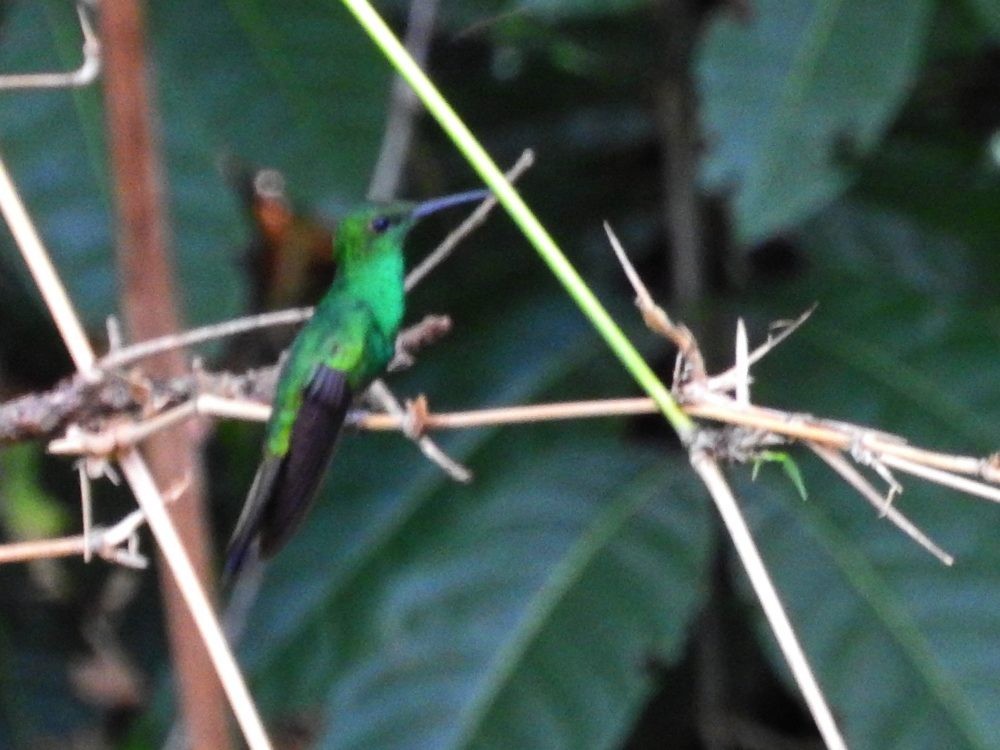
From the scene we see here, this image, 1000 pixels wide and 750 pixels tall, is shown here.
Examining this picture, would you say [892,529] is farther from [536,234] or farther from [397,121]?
[536,234]

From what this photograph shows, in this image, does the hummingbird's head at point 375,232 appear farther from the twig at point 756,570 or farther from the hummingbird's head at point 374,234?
the twig at point 756,570

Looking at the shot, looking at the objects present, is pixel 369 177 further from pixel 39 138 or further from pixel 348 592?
pixel 348 592

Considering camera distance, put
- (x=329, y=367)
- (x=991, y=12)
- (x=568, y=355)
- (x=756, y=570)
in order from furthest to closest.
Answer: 1. (x=568, y=355)
2. (x=991, y=12)
3. (x=329, y=367)
4. (x=756, y=570)

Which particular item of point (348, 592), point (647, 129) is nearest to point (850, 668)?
point (348, 592)

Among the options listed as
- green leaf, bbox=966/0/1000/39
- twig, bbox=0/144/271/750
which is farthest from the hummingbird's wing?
green leaf, bbox=966/0/1000/39

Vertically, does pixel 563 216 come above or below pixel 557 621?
above

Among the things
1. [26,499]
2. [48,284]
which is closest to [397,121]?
[48,284]
